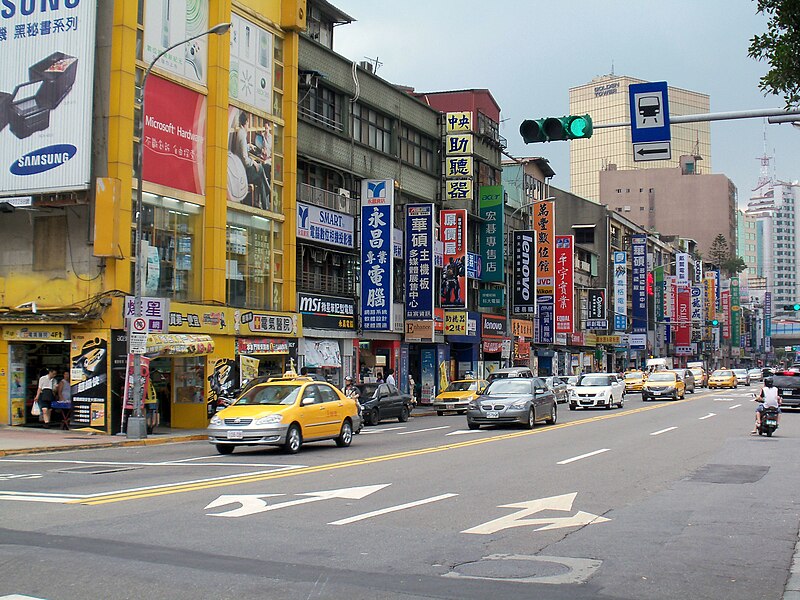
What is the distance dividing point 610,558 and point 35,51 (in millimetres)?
24579

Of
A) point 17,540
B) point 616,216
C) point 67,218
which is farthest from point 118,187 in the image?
point 616,216

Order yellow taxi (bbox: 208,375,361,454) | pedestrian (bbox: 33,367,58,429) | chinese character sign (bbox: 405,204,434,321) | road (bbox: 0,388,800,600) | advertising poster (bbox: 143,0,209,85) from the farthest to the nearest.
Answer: chinese character sign (bbox: 405,204,434,321) → advertising poster (bbox: 143,0,209,85) → pedestrian (bbox: 33,367,58,429) → yellow taxi (bbox: 208,375,361,454) → road (bbox: 0,388,800,600)

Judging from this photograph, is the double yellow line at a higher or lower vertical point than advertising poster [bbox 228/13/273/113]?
lower

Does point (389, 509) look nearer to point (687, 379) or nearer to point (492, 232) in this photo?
point (492, 232)

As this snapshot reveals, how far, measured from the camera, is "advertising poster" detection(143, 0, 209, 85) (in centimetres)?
2873

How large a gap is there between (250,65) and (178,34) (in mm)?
4259

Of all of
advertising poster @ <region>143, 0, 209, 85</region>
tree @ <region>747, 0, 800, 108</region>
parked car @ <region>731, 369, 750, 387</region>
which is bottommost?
parked car @ <region>731, 369, 750, 387</region>

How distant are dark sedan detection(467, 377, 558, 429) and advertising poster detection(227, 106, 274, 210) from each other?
11.2 metres

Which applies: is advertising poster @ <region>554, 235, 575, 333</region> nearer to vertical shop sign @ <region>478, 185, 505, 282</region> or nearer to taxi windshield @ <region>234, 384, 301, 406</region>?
vertical shop sign @ <region>478, 185, 505, 282</region>

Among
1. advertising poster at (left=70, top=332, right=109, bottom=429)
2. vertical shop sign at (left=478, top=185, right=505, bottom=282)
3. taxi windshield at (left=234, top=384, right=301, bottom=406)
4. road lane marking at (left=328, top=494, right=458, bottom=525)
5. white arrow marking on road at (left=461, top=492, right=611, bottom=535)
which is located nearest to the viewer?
white arrow marking on road at (left=461, top=492, right=611, bottom=535)

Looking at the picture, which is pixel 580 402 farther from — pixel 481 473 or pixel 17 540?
Answer: pixel 17 540

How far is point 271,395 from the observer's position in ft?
66.8

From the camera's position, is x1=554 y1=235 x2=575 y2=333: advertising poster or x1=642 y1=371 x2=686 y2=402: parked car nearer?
x1=642 y1=371 x2=686 y2=402: parked car

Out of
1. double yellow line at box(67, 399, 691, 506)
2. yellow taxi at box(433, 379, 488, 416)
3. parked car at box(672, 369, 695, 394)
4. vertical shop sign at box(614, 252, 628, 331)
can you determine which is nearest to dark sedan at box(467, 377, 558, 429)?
double yellow line at box(67, 399, 691, 506)
